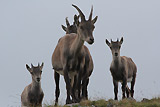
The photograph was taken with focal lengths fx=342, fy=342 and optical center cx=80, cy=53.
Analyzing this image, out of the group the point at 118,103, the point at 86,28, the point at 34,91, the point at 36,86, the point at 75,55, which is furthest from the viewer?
the point at 36,86

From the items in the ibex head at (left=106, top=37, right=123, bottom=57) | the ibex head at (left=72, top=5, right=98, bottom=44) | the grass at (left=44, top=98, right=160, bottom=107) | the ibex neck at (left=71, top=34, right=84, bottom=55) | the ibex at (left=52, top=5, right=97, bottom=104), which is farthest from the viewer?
the ibex head at (left=106, top=37, right=123, bottom=57)

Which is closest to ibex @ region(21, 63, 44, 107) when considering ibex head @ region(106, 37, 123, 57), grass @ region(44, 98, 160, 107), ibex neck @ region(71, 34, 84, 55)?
ibex neck @ region(71, 34, 84, 55)

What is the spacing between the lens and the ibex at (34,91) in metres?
13.5

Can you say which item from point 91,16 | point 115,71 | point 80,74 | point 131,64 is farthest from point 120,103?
point 131,64

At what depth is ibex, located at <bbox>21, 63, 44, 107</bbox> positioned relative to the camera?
13.5m

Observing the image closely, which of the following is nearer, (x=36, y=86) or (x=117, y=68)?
(x=36, y=86)

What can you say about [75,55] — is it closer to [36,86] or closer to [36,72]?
[36,72]

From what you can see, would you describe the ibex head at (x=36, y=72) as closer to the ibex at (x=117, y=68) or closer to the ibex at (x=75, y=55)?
the ibex at (x=75, y=55)

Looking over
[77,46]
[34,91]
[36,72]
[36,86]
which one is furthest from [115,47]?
[34,91]

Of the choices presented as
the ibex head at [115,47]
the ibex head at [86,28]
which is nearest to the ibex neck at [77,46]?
the ibex head at [86,28]

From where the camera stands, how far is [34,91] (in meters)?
13.8

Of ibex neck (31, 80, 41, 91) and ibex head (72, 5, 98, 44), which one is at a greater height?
ibex head (72, 5, 98, 44)

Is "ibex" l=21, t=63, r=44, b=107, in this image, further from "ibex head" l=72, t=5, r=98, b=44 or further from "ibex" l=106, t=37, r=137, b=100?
"ibex" l=106, t=37, r=137, b=100

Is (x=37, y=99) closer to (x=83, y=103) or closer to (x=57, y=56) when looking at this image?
(x=57, y=56)
